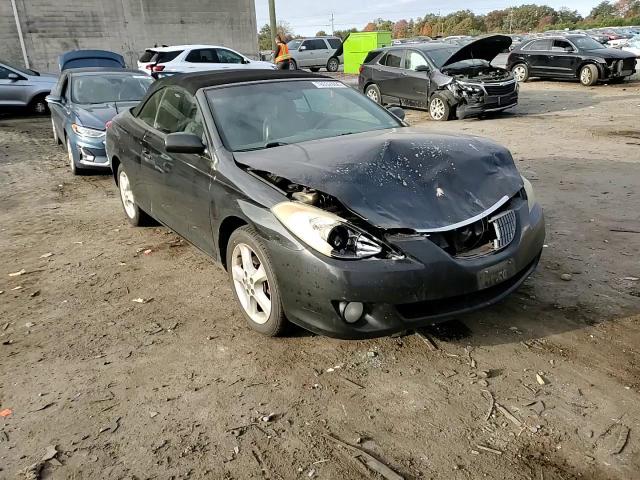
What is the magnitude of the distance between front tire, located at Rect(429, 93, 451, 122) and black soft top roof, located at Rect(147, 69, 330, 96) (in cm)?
794

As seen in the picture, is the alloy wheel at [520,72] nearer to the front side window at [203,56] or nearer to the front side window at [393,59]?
the front side window at [393,59]

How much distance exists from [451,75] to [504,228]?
387 inches

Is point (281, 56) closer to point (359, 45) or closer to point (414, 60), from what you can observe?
point (414, 60)

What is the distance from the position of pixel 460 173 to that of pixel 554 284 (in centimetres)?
134

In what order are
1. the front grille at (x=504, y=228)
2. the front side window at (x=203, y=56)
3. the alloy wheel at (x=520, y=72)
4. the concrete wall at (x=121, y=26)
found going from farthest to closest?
1. the concrete wall at (x=121, y=26)
2. the alloy wheel at (x=520, y=72)
3. the front side window at (x=203, y=56)
4. the front grille at (x=504, y=228)

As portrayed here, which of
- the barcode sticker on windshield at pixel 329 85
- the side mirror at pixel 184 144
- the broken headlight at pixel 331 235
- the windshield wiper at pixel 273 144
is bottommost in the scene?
the broken headlight at pixel 331 235

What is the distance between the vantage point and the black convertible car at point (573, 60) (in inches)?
651

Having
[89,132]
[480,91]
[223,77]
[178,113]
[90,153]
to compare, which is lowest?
[90,153]

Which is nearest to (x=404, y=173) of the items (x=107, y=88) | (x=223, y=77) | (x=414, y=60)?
(x=223, y=77)

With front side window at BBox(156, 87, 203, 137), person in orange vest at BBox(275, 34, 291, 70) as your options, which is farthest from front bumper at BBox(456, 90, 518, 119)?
Result: front side window at BBox(156, 87, 203, 137)

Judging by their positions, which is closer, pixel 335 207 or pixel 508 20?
pixel 335 207

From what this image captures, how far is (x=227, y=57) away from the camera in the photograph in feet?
58.3

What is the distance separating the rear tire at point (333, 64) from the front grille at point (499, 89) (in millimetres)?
19887

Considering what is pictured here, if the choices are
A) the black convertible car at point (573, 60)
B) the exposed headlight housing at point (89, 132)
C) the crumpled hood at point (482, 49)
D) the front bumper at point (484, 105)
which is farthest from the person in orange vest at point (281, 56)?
the black convertible car at point (573, 60)
